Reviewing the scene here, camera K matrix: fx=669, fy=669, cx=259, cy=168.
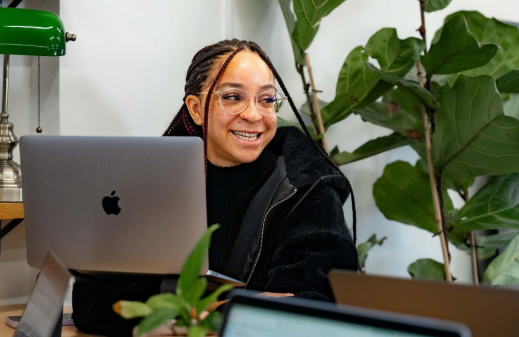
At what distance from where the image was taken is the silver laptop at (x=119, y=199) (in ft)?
3.78

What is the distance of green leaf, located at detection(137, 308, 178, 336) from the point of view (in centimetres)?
54

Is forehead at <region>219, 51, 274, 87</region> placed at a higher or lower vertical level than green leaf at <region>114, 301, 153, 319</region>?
higher

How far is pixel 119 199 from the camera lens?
117cm

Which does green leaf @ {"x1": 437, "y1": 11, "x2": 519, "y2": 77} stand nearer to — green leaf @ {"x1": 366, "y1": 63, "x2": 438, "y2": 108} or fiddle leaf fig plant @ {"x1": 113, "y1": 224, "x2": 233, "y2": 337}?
green leaf @ {"x1": 366, "y1": 63, "x2": 438, "y2": 108}

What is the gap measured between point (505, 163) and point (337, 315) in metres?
1.77

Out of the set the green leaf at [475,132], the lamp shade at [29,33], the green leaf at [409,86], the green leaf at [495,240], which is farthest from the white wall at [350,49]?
the lamp shade at [29,33]

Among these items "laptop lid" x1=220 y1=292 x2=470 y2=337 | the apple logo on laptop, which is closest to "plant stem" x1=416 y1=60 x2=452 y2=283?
the apple logo on laptop

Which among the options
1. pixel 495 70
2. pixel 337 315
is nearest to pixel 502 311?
pixel 337 315

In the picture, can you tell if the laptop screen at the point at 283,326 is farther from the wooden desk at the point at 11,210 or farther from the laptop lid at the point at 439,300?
the wooden desk at the point at 11,210

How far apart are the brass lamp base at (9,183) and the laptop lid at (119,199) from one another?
85cm

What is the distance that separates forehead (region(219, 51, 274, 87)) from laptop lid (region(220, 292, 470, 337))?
112 cm

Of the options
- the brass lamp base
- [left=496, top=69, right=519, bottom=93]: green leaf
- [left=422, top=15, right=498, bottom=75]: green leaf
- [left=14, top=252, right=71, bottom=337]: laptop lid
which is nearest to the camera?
[left=14, top=252, right=71, bottom=337]: laptop lid

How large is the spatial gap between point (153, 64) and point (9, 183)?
0.72m

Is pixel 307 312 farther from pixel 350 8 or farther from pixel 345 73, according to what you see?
pixel 350 8
